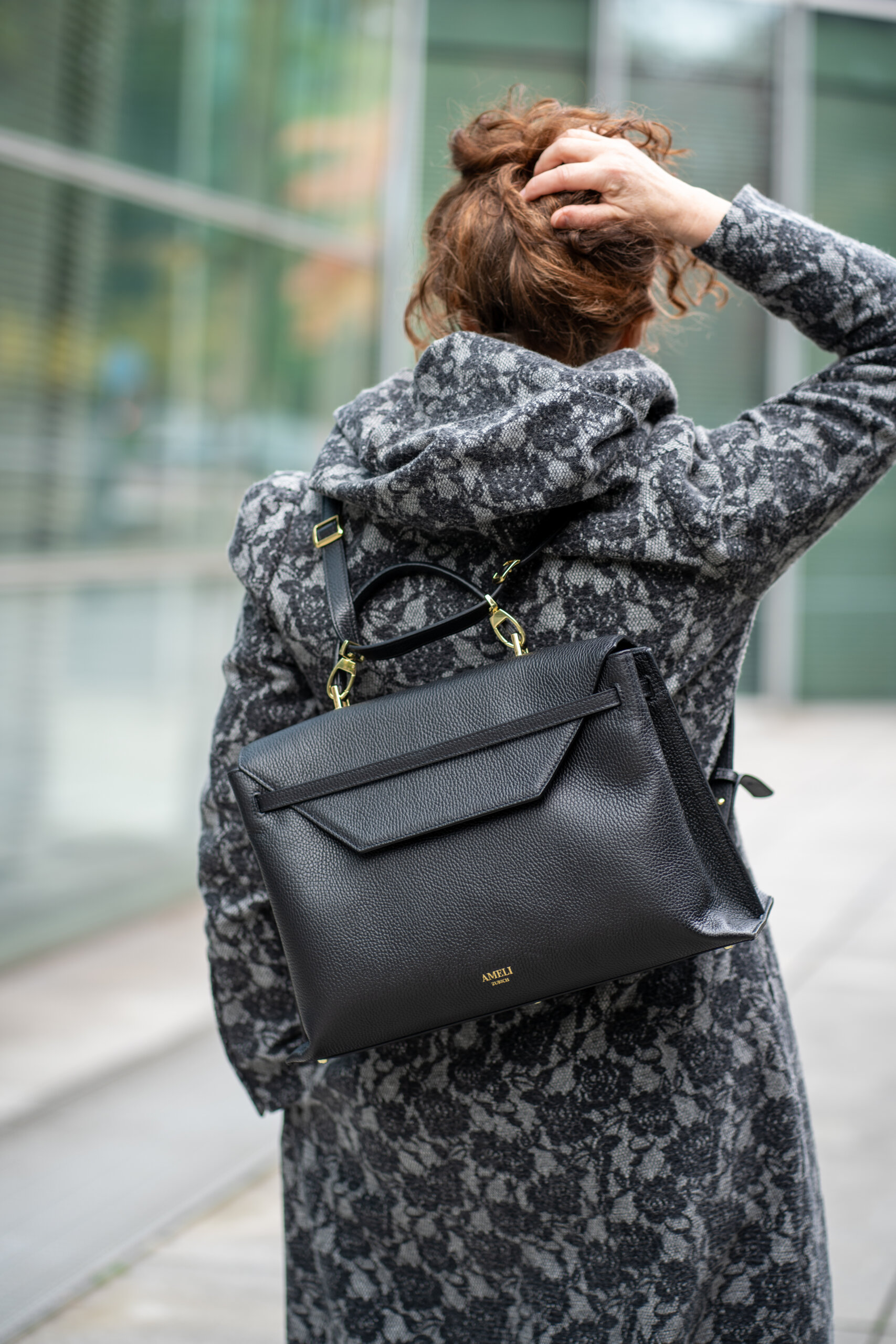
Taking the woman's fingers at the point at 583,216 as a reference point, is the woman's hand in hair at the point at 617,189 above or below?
above

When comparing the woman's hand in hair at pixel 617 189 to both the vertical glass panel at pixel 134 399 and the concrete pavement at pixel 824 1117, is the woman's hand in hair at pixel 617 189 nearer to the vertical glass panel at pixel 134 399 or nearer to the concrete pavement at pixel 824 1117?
the concrete pavement at pixel 824 1117

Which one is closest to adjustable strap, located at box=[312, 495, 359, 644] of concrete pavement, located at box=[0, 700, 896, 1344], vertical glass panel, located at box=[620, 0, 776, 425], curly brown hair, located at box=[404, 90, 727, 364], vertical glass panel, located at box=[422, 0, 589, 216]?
curly brown hair, located at box=[404, 90, 727, 364]

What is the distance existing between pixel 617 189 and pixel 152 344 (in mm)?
4343

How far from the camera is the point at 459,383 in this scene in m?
1.33

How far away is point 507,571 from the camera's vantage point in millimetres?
1317

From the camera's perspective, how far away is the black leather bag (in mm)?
1214

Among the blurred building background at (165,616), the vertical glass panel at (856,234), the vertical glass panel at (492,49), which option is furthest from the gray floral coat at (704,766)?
the vertical glass panel at (856,234)

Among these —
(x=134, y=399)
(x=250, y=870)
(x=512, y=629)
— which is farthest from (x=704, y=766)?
(x=134, y=399)

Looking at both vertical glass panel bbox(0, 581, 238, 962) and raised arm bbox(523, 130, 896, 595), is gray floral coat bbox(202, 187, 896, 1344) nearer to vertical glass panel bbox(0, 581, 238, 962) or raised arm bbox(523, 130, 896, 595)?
raised arm bbox(523, 130, 896, 595)

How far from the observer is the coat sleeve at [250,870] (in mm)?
1495

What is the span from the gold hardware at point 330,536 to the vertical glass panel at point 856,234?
9751 mm

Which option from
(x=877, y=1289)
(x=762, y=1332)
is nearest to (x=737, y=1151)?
(x=762, y=1332)

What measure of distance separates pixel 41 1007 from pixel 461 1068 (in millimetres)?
3309

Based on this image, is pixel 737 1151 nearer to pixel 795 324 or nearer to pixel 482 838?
pixel 482 838
